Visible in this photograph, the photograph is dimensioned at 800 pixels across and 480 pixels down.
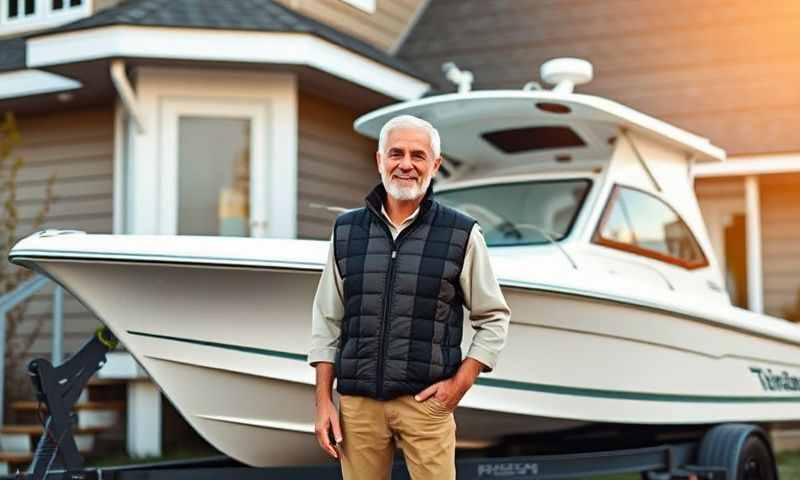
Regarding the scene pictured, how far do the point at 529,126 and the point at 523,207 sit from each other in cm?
48

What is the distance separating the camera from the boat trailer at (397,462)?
4398 millimetres

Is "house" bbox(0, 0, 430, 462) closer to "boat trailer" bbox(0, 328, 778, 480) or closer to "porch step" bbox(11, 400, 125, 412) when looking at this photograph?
"porch step" bbox(11, 400, 125, 412)

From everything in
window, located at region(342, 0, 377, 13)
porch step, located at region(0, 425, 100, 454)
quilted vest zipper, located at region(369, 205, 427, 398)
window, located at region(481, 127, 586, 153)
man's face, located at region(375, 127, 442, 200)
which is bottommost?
porch step, located at region(0, 425, 100, 454)

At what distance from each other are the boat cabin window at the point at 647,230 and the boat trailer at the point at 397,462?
104 cm

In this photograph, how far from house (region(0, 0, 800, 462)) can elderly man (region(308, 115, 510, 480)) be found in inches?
199

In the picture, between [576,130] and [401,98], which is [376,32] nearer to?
[401,98]

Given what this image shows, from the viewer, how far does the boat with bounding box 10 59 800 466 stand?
4.64 meters

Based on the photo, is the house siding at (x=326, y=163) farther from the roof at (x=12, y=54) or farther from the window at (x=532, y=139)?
the window at (x=532, y=139)

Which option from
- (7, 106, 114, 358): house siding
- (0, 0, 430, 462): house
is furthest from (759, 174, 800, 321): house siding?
(7, 106, 114, 358): house siding

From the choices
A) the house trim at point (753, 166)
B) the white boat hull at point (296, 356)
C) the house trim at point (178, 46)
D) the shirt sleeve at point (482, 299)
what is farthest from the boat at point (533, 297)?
the house trim at point (753, 166)

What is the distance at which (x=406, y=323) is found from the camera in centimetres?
332

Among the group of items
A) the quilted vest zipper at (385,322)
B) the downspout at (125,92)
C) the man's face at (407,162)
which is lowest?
the quilted vest zipper at (385,322)

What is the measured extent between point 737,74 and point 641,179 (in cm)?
395

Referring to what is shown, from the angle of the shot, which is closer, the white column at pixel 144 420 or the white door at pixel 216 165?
the white column at pixel 144 420
